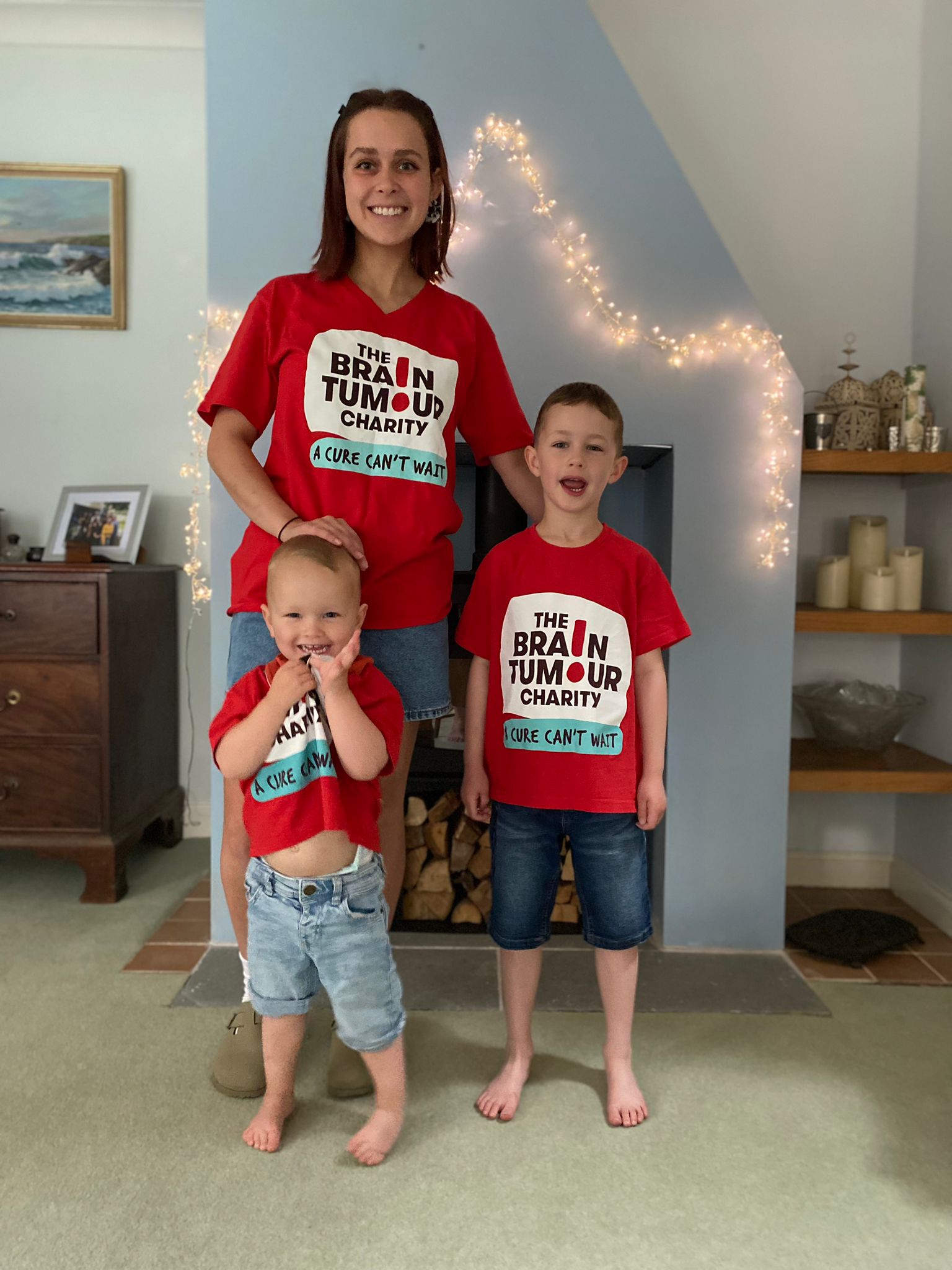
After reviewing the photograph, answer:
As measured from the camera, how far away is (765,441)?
2039 millimetres

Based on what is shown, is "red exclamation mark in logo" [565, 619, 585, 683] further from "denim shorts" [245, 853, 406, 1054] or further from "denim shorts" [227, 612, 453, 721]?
"denim shorts" [245, 853, 406, 1054]

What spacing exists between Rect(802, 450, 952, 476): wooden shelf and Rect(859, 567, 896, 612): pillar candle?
0.25m

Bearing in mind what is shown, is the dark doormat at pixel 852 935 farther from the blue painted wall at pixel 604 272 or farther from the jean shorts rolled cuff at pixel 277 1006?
the jean shorts rolled cuff at pixel 277 1006

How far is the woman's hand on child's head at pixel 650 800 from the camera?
A: 1443mm

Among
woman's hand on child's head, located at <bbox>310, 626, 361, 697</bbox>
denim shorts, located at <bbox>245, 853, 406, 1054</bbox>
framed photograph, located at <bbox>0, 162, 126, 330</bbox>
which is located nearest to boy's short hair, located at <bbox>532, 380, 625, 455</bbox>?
woman's hand on child's head, located at <bbox>310, 626, 361, 697</bbox>

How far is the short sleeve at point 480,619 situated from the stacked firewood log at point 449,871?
2.57 feet

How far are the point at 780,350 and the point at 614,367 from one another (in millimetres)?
357

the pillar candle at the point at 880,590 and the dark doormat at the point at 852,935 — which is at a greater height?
the pillar candle at the point at 880,590

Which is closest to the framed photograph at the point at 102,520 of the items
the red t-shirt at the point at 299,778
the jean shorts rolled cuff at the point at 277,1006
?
the red t-shirt at the point at 299,778

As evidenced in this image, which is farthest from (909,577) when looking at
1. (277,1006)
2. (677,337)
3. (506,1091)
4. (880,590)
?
(277,1006)

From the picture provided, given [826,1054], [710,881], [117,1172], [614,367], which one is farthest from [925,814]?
[117,1172]

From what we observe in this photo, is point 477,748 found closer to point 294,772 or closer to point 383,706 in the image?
point 383,706

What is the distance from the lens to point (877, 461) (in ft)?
7.23

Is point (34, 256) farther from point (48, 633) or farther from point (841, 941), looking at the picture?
point (841, 941)
